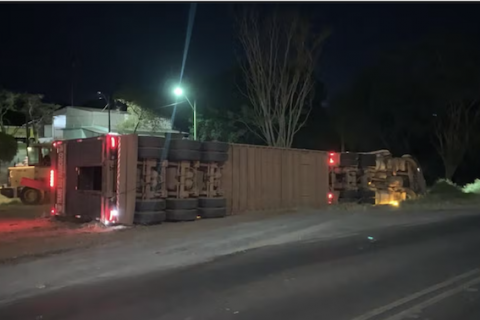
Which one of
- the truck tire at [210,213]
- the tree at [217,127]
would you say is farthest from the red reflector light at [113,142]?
the tree at [217,127]

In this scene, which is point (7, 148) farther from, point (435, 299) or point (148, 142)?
point (435, 299)

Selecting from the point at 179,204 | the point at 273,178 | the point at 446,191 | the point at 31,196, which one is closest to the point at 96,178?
the point at 179,204

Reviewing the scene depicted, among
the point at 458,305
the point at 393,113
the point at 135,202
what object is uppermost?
the point at 393,113

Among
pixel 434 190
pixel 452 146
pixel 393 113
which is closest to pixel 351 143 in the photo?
pixel 393 113

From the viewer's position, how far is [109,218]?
14164 mm

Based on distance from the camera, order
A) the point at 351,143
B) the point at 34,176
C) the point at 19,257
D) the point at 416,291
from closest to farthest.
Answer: the point at 416,291, the point at 19,257, the point at 34,176, the point at 351,143

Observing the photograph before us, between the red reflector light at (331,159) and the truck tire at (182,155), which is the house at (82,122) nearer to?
the red reflector light at (331,159)

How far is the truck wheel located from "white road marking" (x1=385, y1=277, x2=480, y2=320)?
22780 mm

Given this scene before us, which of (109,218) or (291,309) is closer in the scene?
(291,309)

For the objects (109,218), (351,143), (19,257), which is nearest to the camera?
(19,257)

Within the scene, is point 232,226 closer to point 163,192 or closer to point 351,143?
point 163,192

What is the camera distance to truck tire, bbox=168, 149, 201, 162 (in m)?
14.9

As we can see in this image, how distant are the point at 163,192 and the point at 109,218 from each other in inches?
63.3

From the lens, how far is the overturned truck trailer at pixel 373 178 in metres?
20.8
